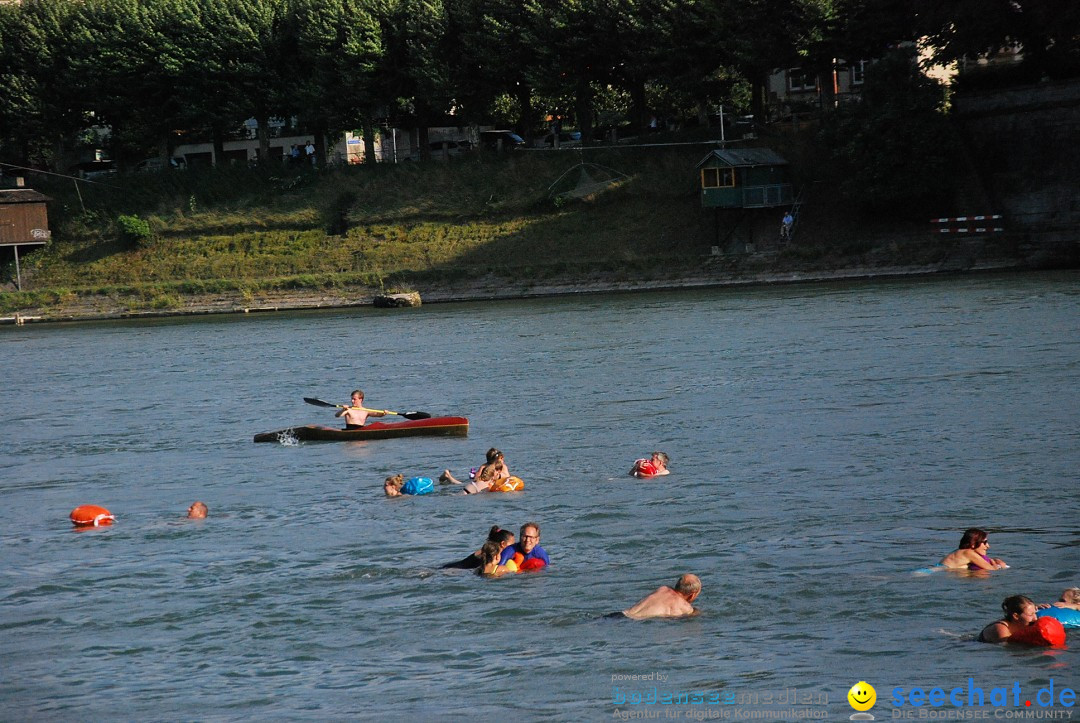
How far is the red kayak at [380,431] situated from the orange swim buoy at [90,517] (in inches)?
311

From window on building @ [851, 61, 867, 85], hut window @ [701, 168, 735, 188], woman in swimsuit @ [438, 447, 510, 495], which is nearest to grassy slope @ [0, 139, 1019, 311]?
hut window @ [701, 168, 735, 188]

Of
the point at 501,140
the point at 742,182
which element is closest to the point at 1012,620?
the point at 742,182

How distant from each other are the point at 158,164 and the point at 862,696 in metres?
87.6

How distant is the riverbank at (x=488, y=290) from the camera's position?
60.9m

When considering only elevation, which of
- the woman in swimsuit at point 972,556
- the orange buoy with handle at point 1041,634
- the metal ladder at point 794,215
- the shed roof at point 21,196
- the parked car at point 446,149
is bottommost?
the orange buoy with handle at point 1041,634

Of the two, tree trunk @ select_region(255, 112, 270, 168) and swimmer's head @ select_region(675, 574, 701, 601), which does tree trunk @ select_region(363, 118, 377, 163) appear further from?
swimmer's head @ select_region(675, 574, 701, 601)

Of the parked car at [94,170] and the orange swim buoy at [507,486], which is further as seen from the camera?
the parked car at [94,170]

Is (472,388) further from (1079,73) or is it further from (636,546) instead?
(1079,73)

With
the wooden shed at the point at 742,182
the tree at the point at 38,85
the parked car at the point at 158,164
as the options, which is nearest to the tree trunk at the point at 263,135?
the parked car at the point at 158,164

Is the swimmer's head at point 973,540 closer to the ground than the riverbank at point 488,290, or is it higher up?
closer to the ground

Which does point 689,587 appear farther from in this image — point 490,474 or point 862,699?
point 490,474

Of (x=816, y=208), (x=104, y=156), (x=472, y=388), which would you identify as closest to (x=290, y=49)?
(x=104, y=156)

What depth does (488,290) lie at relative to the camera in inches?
2660

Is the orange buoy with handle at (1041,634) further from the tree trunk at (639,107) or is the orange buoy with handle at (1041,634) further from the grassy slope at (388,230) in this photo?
the tree trunk at (639,107)
